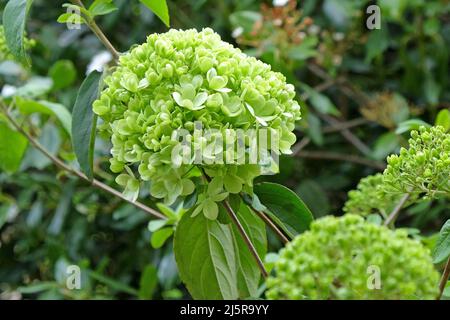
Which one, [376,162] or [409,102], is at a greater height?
[409,102]

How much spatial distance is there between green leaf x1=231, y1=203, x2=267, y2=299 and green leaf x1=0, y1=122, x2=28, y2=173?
→ 527 mm

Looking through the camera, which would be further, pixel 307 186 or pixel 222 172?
pixel 307 186

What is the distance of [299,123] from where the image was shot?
158 cm

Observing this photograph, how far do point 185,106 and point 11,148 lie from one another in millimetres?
641

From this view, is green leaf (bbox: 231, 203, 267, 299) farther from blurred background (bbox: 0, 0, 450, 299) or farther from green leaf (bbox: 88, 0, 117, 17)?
Result: blurred background (bbox: 0, 0, 450, 299)

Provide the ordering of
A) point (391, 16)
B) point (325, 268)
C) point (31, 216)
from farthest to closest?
1. point (31, 216)
2. point (391, 16)
3. point (325, 268)

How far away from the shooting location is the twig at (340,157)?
174 centimetres

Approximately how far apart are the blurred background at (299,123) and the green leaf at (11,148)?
0.28 m

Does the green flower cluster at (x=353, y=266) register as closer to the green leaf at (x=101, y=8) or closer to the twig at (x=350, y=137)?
the green leaf at (x=101, y=8)

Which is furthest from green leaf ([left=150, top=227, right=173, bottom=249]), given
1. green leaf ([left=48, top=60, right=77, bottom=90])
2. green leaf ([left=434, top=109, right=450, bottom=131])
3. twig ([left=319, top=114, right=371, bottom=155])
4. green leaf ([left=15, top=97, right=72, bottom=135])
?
twig ([left=319, top=114, right=371, bottom=155])

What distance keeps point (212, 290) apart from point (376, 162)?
1006mm
